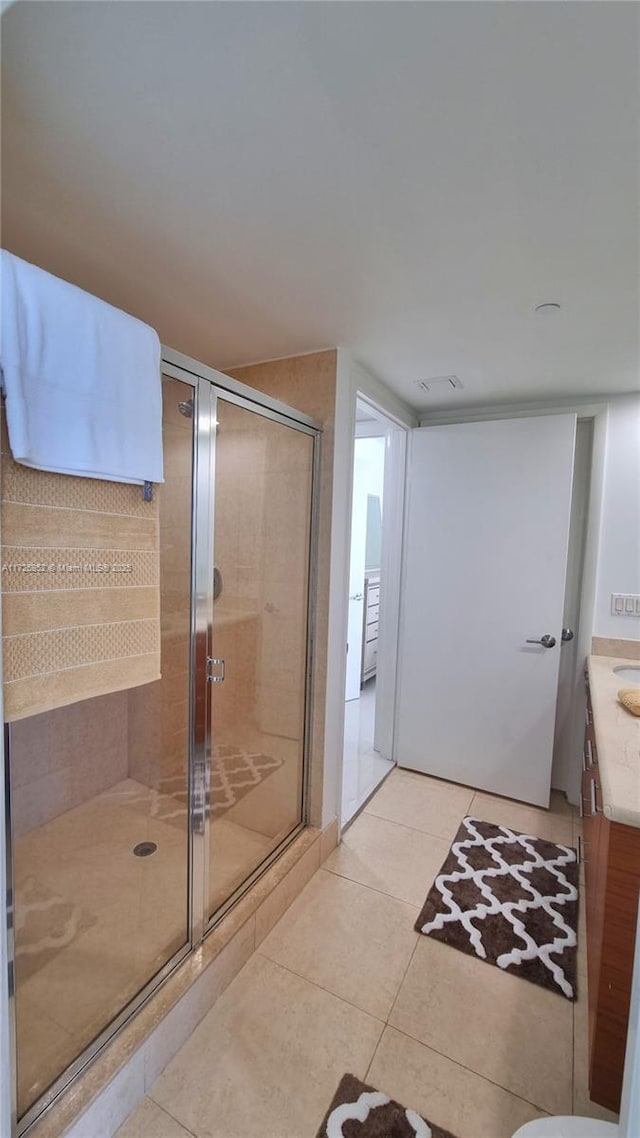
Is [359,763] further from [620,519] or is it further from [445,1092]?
[620,519]

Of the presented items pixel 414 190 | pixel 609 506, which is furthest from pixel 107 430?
pixel 609 506

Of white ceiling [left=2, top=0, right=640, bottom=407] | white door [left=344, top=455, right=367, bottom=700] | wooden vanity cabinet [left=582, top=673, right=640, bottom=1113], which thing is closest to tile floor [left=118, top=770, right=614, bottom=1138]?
wooden vanity cabinet [left=582, top=673, right=640, bottom=1113]

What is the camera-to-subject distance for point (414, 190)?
1.06 m

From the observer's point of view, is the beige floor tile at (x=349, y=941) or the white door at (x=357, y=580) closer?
the beige floor tile at (x=349, y=941)

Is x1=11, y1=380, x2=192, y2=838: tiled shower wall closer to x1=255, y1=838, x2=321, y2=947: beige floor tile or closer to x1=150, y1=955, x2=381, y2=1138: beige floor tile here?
x1=255, y1=838, x2=321, y2=947: beige floor tile

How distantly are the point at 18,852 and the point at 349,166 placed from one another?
2.11 meters

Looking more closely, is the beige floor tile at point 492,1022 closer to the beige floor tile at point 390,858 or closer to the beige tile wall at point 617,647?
the beige floor tile at point 390,858

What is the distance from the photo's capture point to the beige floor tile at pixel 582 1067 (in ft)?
3.87

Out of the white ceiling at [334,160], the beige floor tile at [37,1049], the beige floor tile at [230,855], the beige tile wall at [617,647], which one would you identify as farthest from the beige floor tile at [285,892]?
the white ceiling at [334,160]

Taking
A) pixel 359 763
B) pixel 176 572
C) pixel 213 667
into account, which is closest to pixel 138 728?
pixel 213 667

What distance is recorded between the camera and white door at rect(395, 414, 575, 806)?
247 centimetres

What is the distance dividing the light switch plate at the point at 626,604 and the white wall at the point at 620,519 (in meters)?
0.02

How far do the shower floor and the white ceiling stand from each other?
1.84m

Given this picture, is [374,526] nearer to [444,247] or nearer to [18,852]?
[444,247]
